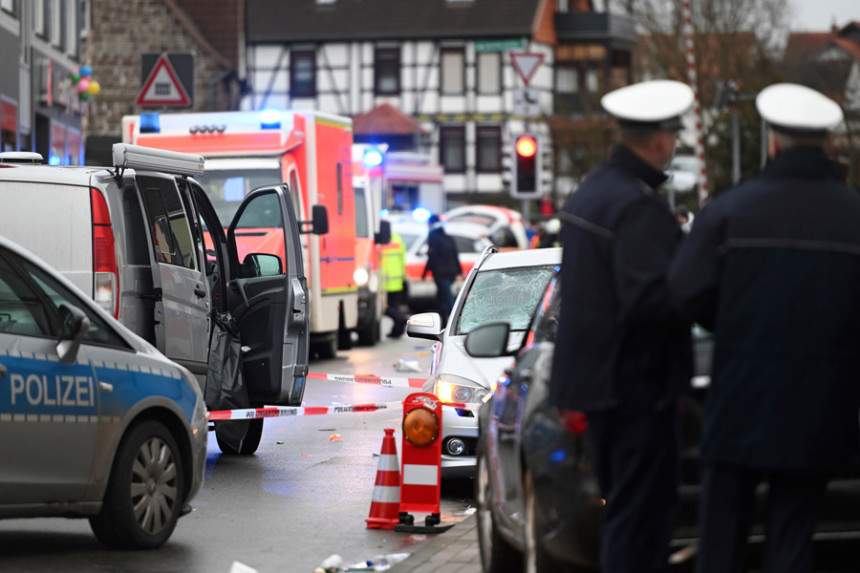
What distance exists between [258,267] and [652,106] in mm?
7823

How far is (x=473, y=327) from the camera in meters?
12.0

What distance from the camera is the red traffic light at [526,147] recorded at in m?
24.1

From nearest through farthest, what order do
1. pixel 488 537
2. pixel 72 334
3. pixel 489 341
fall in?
1. pixel 489 341
2. pixel 488 537
3. pixel 72 334

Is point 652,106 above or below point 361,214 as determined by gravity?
above

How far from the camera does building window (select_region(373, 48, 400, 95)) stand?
7512 centimetres

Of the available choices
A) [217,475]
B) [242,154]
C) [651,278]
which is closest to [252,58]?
[242,154]

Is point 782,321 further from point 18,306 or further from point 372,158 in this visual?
point 372,158

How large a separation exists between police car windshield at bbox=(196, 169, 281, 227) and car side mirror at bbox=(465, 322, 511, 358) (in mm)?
12958

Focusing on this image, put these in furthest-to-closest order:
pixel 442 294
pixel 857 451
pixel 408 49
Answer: pixel 408 49 < pixel 442 294 < pixel 857 451

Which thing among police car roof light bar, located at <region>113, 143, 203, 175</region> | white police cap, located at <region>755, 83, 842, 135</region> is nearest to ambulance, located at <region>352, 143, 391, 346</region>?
police car roof light bar, located at <region>113, 143, 203, 175</region>

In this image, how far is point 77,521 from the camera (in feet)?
32.3

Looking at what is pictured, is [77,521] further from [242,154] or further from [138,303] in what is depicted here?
[242,154]

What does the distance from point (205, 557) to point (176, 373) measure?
101 cm

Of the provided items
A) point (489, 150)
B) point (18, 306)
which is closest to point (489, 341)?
point (18, 306)
